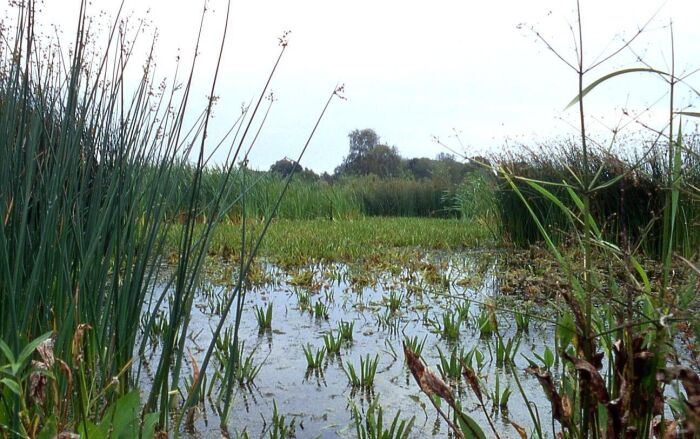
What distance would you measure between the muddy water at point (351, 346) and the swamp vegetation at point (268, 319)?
1cm

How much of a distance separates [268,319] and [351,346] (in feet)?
1.85

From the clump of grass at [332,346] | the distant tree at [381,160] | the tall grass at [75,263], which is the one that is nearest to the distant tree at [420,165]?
the distant tree at [381,160]

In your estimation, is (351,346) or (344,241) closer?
(351,346)

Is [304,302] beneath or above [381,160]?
beneath

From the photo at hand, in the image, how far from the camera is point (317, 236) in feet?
26.6

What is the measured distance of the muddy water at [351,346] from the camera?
7.59 ft

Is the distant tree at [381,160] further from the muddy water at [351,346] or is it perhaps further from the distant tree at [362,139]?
the muddy water at [351,346]

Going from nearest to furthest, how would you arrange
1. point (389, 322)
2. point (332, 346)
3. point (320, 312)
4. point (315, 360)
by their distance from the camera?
point (315, 360)
point (332, 346)
point (389, 322)
point (320, 312)

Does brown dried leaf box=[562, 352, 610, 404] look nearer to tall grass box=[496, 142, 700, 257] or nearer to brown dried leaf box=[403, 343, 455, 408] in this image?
brown dried leaf box=[403, 343, 455, 408]

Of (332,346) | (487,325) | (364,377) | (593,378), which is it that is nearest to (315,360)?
(332,346)

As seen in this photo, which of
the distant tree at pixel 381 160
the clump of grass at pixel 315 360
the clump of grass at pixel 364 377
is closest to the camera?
the clump of grass at pixel 364 377

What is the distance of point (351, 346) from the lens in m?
3.23

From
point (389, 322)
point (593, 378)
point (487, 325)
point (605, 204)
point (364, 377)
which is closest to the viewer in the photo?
point (593, 378)

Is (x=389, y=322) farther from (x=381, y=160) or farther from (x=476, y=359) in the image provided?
(x=381, y=160)
